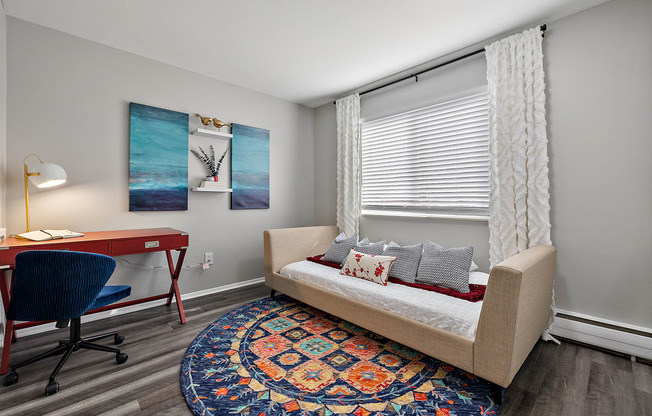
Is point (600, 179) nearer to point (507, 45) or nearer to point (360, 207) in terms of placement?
point (507, 45)

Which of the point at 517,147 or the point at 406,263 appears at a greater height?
the point at 517,147

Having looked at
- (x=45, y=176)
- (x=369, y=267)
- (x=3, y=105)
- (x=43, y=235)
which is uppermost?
(x=3, y=105)

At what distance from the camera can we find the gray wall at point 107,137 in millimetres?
2408

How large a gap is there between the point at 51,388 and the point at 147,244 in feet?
3.58

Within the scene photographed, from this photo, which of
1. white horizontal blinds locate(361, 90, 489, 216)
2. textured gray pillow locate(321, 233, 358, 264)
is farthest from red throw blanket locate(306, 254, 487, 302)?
white horizontal blinds locate(361, 90, 489, 216)

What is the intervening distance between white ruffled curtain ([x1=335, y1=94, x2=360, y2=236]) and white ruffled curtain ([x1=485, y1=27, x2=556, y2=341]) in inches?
63.9

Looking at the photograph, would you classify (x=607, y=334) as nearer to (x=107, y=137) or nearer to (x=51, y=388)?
(x=51, y=388)

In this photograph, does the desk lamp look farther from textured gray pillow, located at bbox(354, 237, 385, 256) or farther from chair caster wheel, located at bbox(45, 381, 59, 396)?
textured gray pillow, located at bbox(354, 237, 385, 256)

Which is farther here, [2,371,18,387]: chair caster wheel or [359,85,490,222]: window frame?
[359,85,490,222]: window frame

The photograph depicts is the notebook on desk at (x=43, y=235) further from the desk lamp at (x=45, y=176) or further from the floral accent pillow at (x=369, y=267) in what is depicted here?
the floral accent pillow at (x=369, y=267)

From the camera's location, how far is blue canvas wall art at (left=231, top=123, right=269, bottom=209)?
366 cm

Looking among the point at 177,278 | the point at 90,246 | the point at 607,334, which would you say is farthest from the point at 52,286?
the point at 607,334

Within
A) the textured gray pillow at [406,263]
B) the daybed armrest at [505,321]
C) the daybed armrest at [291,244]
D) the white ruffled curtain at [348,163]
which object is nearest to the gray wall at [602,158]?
the daybed armrest at [505,321]

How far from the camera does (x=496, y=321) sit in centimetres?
159
